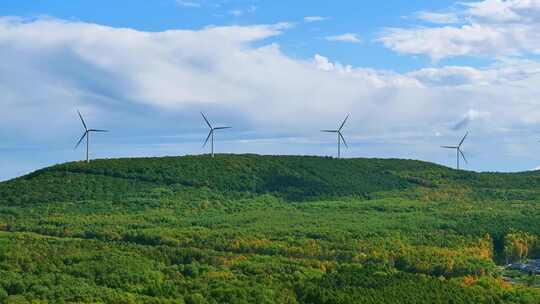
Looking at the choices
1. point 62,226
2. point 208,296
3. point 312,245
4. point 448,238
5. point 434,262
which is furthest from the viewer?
point 62,226

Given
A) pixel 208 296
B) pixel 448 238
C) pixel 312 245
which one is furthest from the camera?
pixel 448 238

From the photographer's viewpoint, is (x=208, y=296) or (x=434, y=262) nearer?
(x=208, y=296)

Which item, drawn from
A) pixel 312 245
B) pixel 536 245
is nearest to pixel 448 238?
pixel 536 245

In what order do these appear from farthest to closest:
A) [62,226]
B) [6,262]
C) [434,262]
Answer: [62,226] → [434,262] → [6,262]

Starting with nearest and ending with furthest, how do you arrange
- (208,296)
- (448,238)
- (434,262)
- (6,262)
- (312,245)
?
(208,296) < (6,262) < (434,262) < (312,245) < (448,238)

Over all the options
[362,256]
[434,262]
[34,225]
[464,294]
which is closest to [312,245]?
[362,256]

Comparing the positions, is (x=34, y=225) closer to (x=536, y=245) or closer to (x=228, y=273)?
(x=228, y=273)

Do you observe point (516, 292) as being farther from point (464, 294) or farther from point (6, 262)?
point (6, 262)

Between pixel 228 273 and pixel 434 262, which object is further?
pixel 434 262
